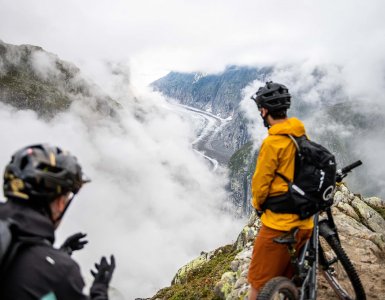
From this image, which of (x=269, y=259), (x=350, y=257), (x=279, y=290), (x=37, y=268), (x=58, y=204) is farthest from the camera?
(x=350, y=257)

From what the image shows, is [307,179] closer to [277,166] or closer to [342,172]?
[277,166]

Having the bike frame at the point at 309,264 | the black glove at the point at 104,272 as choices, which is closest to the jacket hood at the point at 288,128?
the bike frame at the point at 309,264

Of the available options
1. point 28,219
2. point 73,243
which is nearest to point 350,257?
point 73,243

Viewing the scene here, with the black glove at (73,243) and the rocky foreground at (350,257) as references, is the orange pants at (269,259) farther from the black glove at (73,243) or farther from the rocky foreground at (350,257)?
the rocky foreground at (350,257)

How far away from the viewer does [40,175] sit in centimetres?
408

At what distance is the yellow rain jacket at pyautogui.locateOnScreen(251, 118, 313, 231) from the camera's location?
6668mm

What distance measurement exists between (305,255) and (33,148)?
5867 mm

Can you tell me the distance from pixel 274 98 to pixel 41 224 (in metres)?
5.21

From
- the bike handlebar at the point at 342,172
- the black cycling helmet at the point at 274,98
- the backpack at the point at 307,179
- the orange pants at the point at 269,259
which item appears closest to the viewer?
the backpack at the point at 307,179

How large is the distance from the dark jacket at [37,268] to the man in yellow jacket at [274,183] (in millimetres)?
4131

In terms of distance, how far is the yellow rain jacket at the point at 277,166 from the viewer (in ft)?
21.9

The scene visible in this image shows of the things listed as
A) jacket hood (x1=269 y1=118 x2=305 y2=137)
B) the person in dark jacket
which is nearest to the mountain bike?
jacket hood (x1=269 y1=118 x2=305 y2=137)

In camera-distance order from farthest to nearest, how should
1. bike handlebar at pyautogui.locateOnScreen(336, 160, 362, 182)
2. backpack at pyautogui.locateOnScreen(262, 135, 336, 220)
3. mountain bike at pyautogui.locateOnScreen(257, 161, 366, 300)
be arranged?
bike handlebar at pyautogui.locateOnScreen(336, 160, 362, 182) < backpack at pyautogui.locateOnScreen(262, 135, 336, 220) < mountain bike at pyautogui.locateOnScreen(257, 161, 366, 300)

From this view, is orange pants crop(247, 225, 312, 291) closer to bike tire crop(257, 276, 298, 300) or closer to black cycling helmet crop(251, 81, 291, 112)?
bike tire crop(257, 276, 298, 300)
